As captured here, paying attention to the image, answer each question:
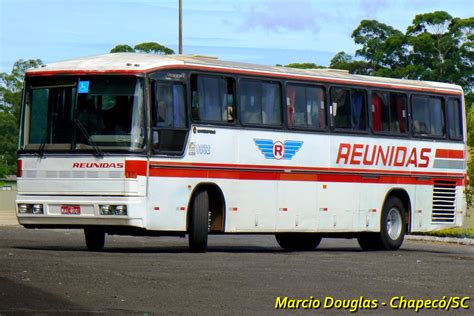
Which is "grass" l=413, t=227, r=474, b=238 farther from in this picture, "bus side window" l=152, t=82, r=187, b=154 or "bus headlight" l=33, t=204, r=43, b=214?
"bus headlight" l=33, t=204, r=43, b=214

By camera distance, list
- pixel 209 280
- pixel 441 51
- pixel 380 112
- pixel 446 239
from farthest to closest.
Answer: pixel 441 51
pixel 446 239
pixel 380 112
pixel 209 280

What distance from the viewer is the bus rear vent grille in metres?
28.9

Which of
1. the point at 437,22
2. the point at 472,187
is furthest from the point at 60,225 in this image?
the point at 437,22

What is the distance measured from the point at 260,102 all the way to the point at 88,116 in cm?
371

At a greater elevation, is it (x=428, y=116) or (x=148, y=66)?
(x=148, y=66)

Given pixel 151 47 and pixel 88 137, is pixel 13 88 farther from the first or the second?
pixel 88 137

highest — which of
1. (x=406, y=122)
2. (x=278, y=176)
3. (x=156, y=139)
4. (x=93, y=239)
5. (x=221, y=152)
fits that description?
(x=406, y=122)

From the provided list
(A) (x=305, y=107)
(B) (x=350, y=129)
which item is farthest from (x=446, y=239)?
(A) (x=305, y=107)

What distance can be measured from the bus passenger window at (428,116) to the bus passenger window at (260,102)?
4449 millimetres

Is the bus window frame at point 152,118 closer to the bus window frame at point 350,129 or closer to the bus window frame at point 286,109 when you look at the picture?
→ the bus window frame at point 286,109

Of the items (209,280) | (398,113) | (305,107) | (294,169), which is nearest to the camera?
(209,280)

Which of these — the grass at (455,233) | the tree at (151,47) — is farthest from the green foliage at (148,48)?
the grass at (455,233)

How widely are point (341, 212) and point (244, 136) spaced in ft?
11.0

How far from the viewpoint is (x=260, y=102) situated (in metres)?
24.7
